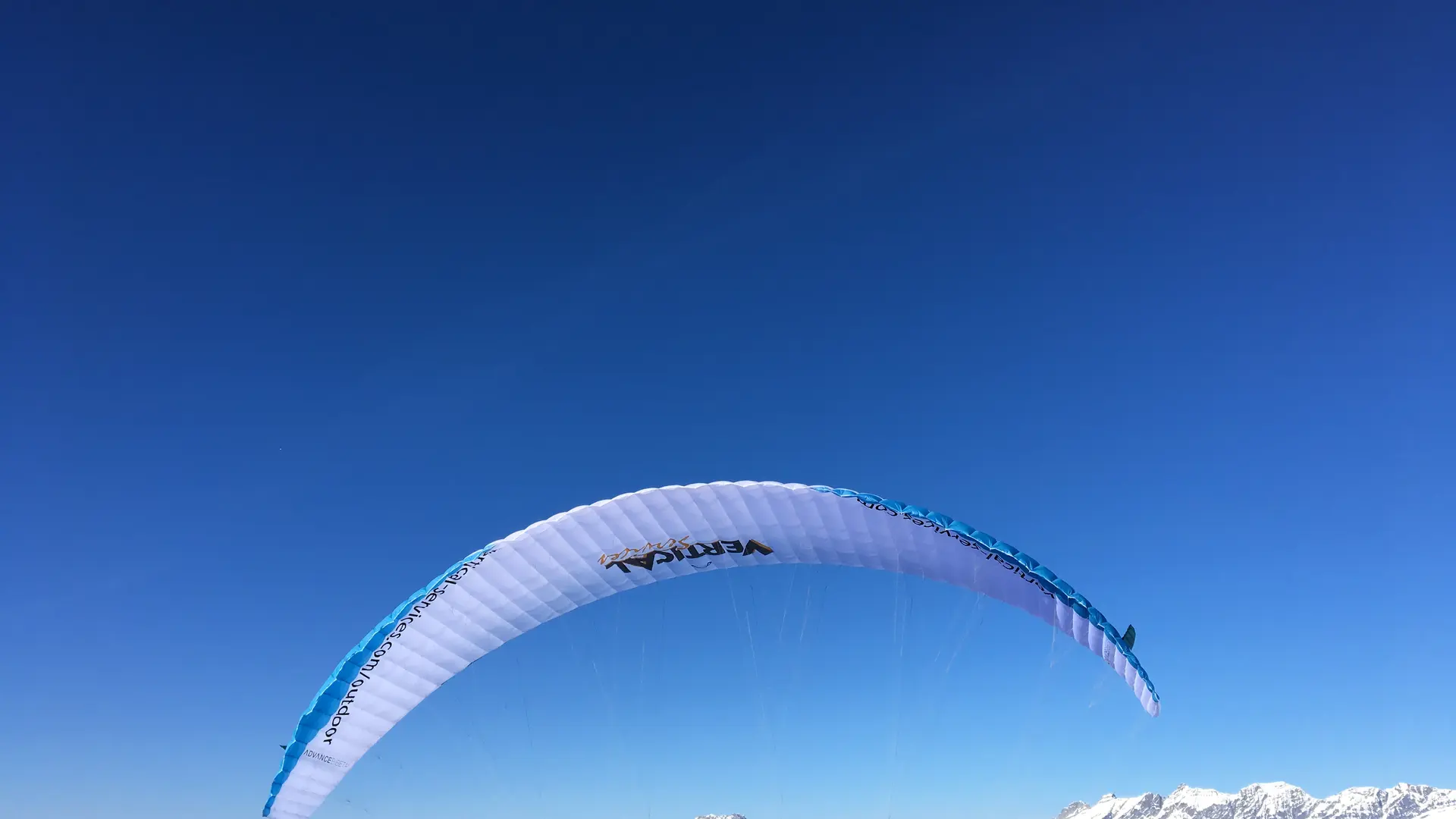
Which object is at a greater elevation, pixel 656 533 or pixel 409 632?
pixel 656 533

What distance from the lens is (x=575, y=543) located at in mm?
21312

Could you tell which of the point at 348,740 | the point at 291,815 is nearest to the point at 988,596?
the point at 348,740

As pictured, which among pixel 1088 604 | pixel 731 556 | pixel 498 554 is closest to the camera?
pixel 1088 604

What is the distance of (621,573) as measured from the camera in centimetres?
2228

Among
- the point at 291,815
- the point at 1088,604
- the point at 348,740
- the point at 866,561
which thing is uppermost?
the point at 866,561

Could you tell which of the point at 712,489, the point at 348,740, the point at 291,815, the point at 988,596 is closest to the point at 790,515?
the point at 712,489

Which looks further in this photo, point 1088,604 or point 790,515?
point 790,515

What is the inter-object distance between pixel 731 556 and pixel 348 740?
10.1 m

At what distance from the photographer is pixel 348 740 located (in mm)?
19812

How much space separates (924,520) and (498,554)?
10413mm

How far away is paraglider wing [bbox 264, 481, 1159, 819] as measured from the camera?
63.7 ft

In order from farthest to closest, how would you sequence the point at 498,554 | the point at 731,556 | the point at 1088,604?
the point at 731,556 → the point at 498,554 → the point at 1088,604

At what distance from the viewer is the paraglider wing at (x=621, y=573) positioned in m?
19.4

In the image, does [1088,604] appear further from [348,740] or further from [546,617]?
[348,740]
